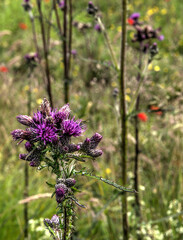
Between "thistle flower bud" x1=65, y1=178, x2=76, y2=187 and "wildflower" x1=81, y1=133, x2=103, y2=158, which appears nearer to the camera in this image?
"thistle flower bud" x1=65, y1=178, x2=76, y2=187

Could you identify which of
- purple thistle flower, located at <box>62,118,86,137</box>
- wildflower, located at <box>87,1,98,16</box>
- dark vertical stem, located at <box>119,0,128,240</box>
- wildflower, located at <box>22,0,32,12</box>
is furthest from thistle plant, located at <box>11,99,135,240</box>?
wildflower, located at <box>22,0,32,12</box>

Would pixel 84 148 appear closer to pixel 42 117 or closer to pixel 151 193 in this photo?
pixel 42 117

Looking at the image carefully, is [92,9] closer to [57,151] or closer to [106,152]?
[57,151]

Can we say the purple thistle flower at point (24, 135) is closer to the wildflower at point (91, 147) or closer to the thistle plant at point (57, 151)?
the thistle plant at point (57, 151)

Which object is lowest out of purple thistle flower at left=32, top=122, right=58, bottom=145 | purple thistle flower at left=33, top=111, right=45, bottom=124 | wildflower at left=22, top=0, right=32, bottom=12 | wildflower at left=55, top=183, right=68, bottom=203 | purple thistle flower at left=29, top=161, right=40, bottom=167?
wildflower at left=55, top=183, right=68, bottom=203

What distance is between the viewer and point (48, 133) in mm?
1330

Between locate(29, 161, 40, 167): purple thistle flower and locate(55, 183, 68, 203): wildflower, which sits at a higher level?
locate(29, 161, 40, 167): purple thistle flower

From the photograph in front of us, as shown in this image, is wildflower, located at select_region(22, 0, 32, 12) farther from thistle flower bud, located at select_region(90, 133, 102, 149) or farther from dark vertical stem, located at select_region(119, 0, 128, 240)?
thistle flower bud, located at select_region(90, 133, 102, 149)

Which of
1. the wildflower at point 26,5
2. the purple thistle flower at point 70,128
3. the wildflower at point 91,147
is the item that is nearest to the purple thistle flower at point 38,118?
the purple thistle flower at point 70,128

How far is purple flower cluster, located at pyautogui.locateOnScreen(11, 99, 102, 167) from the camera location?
4.36ft

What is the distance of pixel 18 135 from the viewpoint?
137 centimetres

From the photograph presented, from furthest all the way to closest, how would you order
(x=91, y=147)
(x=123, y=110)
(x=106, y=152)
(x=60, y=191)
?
(x=106, y=152), (x=123, y=110), (x=91, y=147), (x=60, y=191)

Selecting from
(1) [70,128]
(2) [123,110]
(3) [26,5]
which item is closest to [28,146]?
(1) [70,128]

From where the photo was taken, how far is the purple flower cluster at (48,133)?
1328 millimetres
